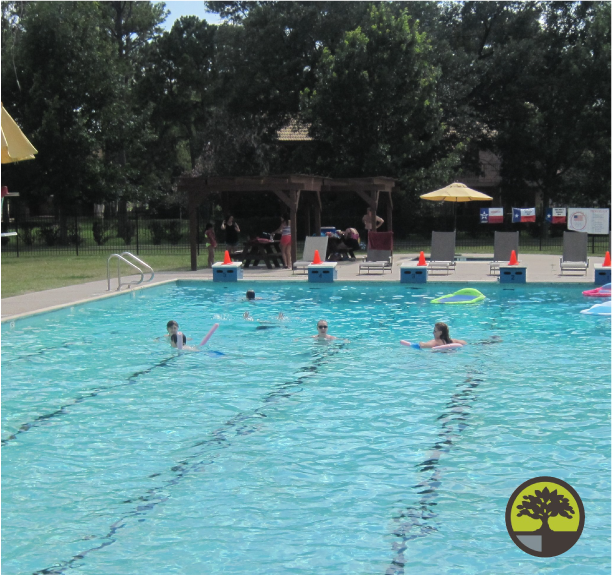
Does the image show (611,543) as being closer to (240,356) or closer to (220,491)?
(220,491)

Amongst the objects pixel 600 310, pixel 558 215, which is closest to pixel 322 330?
pixel 600 310

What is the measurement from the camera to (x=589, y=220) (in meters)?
27.0

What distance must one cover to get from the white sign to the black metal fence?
271cm

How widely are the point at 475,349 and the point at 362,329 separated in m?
2.41

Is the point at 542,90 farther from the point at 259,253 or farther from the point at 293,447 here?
the point at 293,447

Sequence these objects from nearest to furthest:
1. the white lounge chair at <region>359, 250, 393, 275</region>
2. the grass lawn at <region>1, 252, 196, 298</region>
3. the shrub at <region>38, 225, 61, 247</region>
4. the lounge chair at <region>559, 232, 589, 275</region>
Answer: the grass lawn at <region>1, 252, 196, 298</region> < the lounge chair at <region>559, 232, 589, 275</region> < the white lounge chair at <region>359, 250, 393, 275</region> < the shrub at <region>38, 225, 61, 247</region>

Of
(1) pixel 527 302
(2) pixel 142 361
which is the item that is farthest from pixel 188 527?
(1) pixel 527 302

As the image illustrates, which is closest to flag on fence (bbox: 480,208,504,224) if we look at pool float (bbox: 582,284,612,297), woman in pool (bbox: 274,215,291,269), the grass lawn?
woman in pool (bbox: 274,215,291,269)

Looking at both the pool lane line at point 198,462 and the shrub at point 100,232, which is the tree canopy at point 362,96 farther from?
the pool lane line at point 198,462

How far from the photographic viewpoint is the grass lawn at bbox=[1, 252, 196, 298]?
18.5 metres

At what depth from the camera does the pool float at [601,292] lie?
55.9 ft

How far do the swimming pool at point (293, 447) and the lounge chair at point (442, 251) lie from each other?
8.05 metres

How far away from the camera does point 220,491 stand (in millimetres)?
6148

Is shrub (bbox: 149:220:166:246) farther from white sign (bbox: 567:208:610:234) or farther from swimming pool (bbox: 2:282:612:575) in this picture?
swimming pool (bbox: 2:282:612:575)
